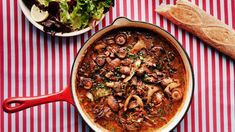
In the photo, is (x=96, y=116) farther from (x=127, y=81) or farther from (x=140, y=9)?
(x=140, y=9)

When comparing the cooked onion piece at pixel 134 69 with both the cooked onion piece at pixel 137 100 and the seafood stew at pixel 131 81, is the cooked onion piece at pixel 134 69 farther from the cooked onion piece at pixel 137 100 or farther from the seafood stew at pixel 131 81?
the cooked onion piece at pixel 137 100

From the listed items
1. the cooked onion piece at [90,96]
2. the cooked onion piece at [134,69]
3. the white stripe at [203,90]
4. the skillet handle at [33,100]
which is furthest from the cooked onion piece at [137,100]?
the white stripe at [203,90]

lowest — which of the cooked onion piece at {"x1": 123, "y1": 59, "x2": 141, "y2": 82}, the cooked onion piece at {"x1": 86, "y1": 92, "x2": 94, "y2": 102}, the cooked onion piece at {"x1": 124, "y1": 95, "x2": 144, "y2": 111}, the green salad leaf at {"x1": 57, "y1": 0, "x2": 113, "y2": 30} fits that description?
the cooked onion piece at {"x1": 124, "y1": 95, "x2": 144, "y2": 111}

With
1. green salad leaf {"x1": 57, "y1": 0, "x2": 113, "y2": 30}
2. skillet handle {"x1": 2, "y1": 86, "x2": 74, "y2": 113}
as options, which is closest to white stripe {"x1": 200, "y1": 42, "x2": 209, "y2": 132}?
green salad leaf {"x1": 57, "y1": 0, "x2": 113, "y2": 30}

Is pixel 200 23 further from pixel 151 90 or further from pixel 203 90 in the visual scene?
pixel 151 90

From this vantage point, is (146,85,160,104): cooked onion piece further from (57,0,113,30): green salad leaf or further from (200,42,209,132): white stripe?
(57,0,113,30): green salad leaf

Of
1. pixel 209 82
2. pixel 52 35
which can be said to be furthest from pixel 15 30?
pixel 209 82
